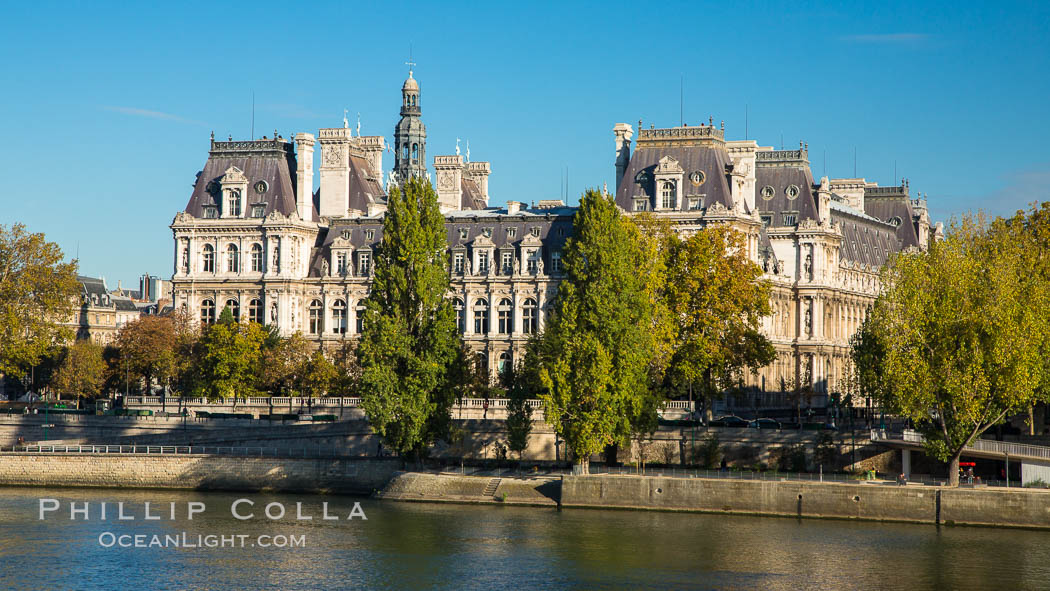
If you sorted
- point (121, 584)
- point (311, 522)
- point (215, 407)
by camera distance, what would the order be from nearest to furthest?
point (121, 584) < point (311, 522) < point (215, 407)

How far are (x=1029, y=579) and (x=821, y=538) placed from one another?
1106cm

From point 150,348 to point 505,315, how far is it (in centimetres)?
2652

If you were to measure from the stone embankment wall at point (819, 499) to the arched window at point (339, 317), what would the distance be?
154ft

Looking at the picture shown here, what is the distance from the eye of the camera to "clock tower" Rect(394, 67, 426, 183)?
14700 centimetres

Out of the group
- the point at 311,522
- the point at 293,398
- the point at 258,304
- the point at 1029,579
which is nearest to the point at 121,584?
the point at 311,522

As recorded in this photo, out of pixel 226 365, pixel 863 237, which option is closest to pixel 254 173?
pixel 226 365

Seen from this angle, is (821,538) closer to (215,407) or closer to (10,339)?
(215,407)

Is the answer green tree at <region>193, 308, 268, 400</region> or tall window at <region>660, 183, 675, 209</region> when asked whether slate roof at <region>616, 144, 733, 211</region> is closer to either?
tall window at <region>660, 183, 675, 209</region>

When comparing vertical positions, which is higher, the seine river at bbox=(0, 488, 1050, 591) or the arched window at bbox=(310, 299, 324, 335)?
the arched window at bbox=(310, 299, 324, 335)

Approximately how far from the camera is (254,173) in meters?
129

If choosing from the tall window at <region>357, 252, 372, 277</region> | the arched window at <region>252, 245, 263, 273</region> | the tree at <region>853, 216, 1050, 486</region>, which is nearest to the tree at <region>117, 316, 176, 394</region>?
the arched window at <region>252, 245, 263, 273</region>

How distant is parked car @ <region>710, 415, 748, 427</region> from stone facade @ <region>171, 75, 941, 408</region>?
53.4 feet

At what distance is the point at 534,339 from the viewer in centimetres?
9200

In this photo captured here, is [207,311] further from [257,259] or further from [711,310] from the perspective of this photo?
[711,310]
